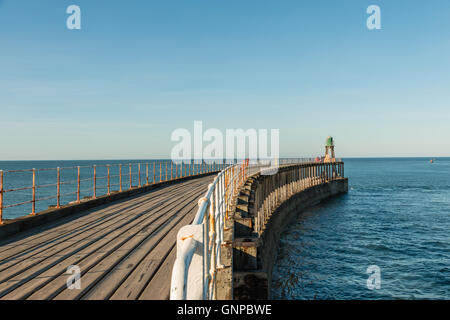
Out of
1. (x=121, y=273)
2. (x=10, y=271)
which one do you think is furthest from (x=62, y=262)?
(x=121, y=273)

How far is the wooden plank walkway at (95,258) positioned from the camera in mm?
3852

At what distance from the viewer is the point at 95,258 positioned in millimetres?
5066

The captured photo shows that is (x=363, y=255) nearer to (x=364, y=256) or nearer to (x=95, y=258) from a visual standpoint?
(x=364, y=256)

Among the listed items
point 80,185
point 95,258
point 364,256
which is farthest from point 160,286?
point 80,185

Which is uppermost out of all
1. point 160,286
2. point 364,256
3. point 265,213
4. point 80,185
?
point 160,286

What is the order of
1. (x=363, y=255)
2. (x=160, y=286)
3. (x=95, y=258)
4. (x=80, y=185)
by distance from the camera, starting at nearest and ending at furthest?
(x=160, y=286)
(x=95, y=258)
(x=363, y=255)
(x=80, y=185)

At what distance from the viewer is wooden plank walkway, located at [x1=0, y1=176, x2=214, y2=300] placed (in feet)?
12.6

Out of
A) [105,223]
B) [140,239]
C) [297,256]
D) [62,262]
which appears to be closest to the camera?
[62,262]

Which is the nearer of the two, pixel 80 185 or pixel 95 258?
pixel 95 258

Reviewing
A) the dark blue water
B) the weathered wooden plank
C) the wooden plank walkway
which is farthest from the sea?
the weathered wooden plank

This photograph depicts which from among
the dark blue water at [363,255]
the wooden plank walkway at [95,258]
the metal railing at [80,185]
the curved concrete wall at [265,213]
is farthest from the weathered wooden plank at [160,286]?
the dark blue water at [363,255]
